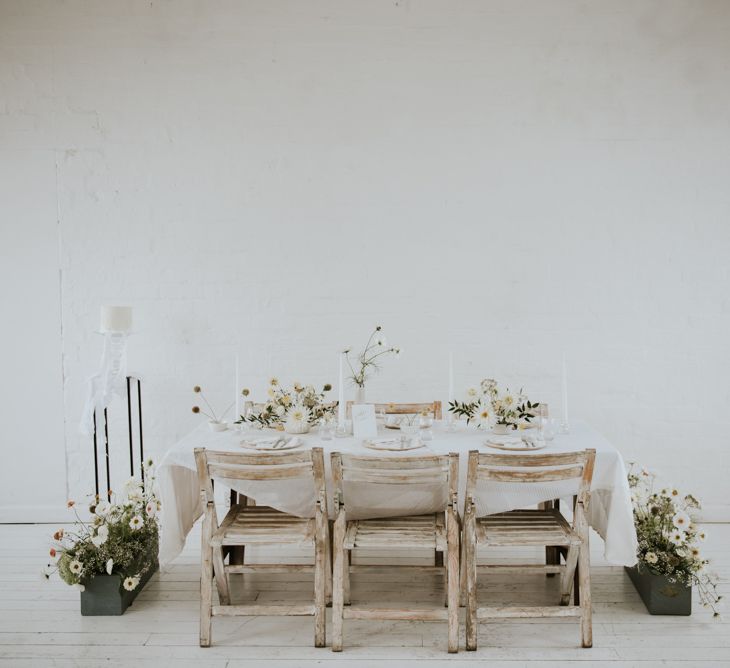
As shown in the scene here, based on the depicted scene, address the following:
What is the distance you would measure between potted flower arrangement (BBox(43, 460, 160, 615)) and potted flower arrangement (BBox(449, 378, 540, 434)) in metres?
1.59

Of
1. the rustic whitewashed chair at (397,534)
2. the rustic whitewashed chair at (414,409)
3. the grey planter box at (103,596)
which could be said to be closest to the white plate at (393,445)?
the rustic whitewashed chair at (397,534)

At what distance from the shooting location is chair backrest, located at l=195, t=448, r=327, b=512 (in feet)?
9.04

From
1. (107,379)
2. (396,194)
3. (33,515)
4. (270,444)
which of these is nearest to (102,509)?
(270,444)

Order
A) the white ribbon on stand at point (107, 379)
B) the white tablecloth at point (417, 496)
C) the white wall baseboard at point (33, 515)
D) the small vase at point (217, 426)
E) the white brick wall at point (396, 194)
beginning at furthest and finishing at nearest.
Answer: the white wall baseboard at point (33, 515) < the white brick wall at point (396, 194) < the white ribbon on stand at point (107, 379) < the small vase at point (217, 426) < the white tablecloth at point (417, 496)

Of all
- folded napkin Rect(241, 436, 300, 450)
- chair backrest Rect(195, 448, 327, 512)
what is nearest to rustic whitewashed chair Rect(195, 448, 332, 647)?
chair backrest Rect(195, 448, 327, 512)

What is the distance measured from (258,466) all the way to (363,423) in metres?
0.71

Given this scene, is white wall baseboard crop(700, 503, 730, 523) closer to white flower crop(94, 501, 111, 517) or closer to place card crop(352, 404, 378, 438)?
Result: place card crop(352, 404, 378, 438)

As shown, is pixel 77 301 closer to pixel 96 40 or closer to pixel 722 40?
pixel 96 40

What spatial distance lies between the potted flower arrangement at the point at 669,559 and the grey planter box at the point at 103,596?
7.73 feet

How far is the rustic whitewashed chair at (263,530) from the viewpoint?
109 inches

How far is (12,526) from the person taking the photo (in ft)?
14.5

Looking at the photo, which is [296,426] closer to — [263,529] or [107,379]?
[263,529]

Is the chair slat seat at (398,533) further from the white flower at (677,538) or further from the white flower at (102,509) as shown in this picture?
the white flower at (102,509)

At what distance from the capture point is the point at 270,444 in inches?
125
